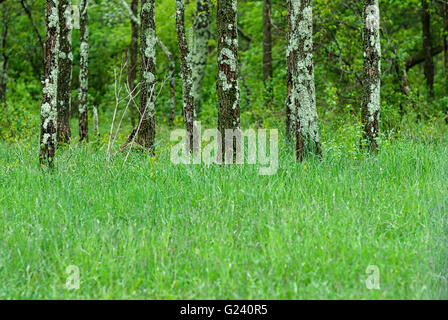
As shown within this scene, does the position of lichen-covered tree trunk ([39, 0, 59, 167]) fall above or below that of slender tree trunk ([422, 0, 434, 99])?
below

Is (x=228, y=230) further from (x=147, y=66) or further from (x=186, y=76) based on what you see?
(x=186, y=76)

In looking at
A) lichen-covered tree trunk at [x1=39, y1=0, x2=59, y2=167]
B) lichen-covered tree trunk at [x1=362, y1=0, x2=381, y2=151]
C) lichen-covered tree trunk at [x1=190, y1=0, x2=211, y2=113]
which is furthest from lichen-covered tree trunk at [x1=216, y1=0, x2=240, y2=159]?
lichen-covered tree trunk at [x1=190, y1=0, x2=211, y2=113]

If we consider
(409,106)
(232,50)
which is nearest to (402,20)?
(409,106)

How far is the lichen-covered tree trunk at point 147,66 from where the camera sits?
12.7 meters

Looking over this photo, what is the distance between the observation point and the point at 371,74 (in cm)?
1109

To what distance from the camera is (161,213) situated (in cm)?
775

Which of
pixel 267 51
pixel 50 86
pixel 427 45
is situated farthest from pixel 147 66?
pixel 427 45

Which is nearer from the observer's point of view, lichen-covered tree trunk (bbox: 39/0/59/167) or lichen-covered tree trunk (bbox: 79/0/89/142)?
lichen-covered tree trunk (bbox: 39/0/59/167)

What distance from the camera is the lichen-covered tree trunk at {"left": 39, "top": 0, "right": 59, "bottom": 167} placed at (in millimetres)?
9898

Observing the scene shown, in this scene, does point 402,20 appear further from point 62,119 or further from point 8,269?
point 8,269

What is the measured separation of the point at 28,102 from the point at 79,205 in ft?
75.1

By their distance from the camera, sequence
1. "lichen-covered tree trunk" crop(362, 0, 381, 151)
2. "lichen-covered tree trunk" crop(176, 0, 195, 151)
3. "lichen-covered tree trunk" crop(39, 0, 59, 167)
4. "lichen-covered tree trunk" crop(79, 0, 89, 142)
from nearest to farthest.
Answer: "lichen-covered tree trunk" crop(39, 0, 59, 167), "lichen-covered tree trunk" crop(362, 0, 381, 151), "lichen-covered tree trunk" crop(176, 0, 195, 151), "lichen-covered tree trunk" crop(79, 0, 89, 142)

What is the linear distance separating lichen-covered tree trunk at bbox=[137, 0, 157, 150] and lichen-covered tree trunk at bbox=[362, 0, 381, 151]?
4.68m

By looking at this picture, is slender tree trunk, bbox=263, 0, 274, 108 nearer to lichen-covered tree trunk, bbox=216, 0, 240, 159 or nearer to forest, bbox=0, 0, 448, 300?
forest, bbox=0, 0, 448, 300
